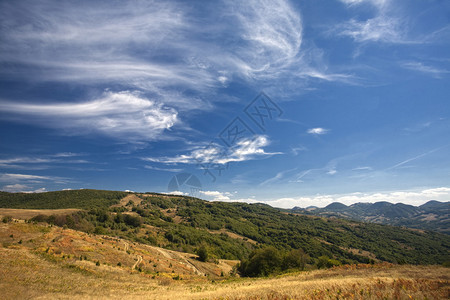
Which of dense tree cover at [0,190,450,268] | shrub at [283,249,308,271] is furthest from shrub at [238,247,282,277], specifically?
dense tree cover at [0,190,450,268]

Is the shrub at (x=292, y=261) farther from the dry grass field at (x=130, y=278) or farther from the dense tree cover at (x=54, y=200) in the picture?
the dense tree cover at (x=54, y=200)

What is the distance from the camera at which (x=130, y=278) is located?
2706cm

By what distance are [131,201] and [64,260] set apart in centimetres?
13945

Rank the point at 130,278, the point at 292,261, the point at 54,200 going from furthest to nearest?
the point at 54,200 < the point at 292,261 < the point at 130,278

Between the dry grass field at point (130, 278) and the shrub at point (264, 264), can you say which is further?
the shrub at point (264, 264)

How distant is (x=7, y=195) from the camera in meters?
136

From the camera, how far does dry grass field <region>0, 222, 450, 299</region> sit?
13.4 metres

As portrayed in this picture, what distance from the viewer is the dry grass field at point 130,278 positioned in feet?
44.1

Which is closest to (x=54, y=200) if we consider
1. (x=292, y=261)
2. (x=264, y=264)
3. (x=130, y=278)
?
(x=130, y=278)

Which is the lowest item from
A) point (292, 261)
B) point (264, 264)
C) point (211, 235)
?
point (211, 235)

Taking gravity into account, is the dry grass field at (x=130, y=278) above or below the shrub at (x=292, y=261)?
above

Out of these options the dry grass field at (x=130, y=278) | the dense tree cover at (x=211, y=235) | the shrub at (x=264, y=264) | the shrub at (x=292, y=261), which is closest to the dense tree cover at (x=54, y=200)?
the dense tree cover at (x=211, y=235)

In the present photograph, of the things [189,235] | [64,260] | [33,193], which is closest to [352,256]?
[189,235]

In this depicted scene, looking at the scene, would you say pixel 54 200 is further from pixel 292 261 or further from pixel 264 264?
pixel 292 261
